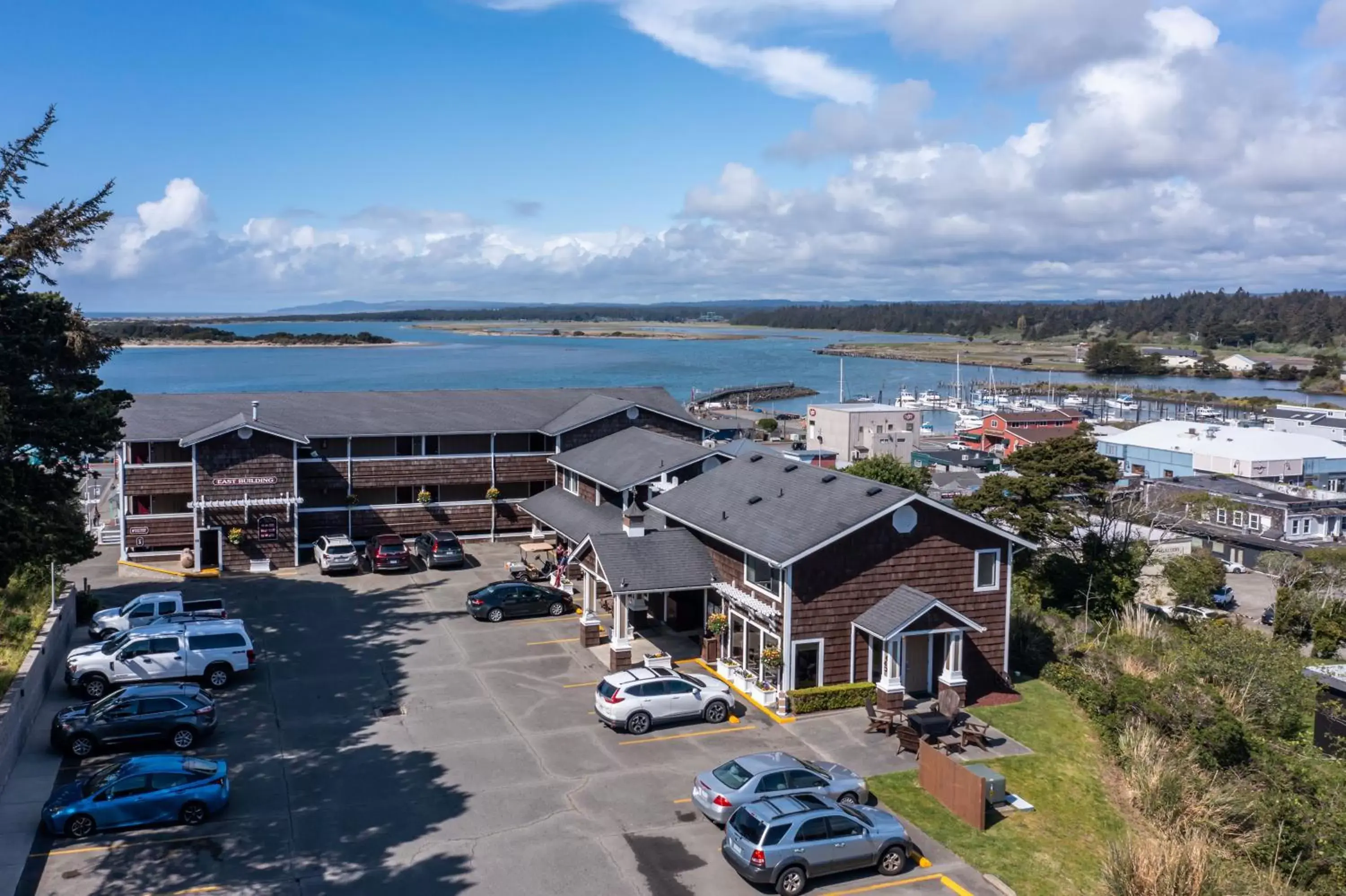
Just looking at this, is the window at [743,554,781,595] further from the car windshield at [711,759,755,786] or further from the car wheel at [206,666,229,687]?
the car wheel at [206,666,229,687]

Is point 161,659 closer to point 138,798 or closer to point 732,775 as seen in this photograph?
point 138,798

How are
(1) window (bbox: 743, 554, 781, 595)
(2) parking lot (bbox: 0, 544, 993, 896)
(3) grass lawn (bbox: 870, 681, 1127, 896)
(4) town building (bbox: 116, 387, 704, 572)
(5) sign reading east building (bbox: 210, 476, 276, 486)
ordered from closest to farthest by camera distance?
(2) parking lot (bbox: 0, 544, 993, 896) < (3) grass lawn (bbox: 870, 681, 1127, 896) < (1) window (bbox: 743, 554, 781, 595) < (5) sign reading east building (bbox: 210, 476, 276, 486) < (4) town building (bbox: 116, 387, 704, 572)

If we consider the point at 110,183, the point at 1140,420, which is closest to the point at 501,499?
the point at 110,183

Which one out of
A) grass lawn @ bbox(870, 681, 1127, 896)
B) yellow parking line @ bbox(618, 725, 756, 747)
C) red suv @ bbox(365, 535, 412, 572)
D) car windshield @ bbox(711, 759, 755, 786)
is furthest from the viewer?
red suv @ bbox(365, 535, 412, 572)

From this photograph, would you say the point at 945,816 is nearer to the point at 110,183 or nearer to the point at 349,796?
the point at 349,796

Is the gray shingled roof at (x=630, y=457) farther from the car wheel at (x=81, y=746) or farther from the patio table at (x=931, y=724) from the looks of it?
the car wheel at (x=81, y=746)

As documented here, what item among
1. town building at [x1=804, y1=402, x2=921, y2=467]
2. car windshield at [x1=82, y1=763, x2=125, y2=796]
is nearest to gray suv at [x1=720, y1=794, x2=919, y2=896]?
car windshield at [x1=82, y1=763, x2=125, y2=796]

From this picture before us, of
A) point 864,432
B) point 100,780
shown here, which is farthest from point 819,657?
point 864,432

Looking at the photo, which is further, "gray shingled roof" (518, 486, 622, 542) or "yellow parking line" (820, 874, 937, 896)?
"gray shingled roof" (518, 486, 622, 542)
